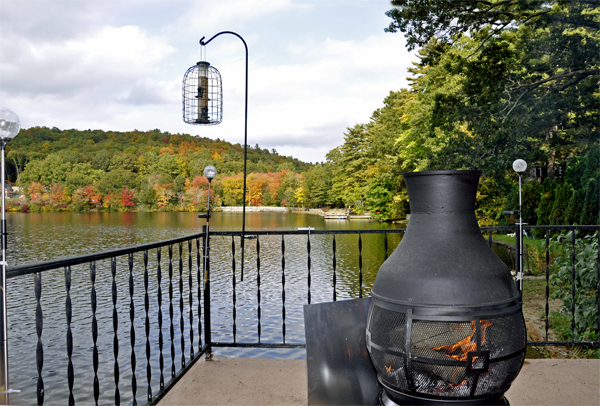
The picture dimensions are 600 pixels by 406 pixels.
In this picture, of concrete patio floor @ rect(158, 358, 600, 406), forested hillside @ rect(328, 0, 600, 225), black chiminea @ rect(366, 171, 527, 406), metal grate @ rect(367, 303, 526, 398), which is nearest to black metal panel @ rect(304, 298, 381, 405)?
black chiminea @ rect(366, 171, 527, 406)

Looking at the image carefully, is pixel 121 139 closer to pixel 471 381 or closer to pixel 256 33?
pixel 256 33

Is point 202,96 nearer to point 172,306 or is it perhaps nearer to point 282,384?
point 172,306

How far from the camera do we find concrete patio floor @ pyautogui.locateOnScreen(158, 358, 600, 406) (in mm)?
2023

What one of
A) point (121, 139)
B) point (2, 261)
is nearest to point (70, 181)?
point (121, 139)

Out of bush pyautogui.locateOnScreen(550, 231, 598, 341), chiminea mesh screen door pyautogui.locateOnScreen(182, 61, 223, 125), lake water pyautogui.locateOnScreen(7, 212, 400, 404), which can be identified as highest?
chiminea mesh screen door pyautogui.locateOnScreen(182, 61, 223, 125)

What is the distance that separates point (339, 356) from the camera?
1.78 meters

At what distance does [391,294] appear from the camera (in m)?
1.50

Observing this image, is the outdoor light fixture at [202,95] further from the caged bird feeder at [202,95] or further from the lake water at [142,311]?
the lake water at [142,311]

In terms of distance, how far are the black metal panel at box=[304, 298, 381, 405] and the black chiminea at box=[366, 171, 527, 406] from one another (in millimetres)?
156

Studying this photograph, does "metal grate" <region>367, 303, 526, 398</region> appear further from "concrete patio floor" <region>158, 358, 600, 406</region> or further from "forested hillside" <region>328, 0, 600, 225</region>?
"forested hillside" <region>328, 0, 600, 225</region>

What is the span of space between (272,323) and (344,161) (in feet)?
87.7

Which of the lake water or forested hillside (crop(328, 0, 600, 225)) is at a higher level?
forested hillside (crop(328, 0, 600, 225))

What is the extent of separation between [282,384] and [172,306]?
90 centimetres

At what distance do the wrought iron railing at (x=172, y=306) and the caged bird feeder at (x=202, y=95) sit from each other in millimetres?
1387
